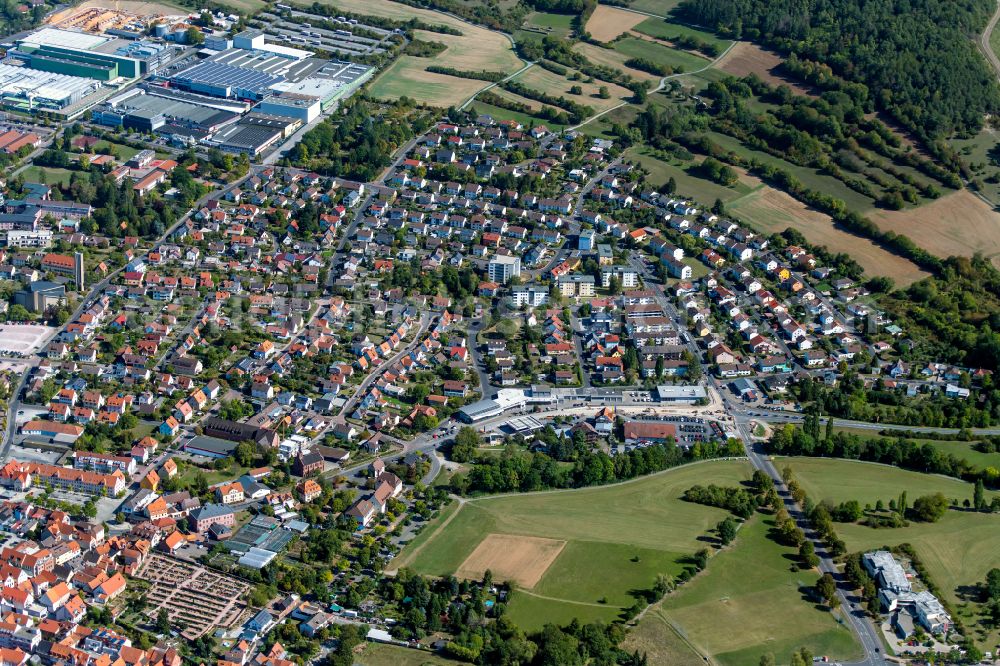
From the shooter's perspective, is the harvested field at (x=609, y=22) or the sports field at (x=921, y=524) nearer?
the sports field at (x=921, y=524)

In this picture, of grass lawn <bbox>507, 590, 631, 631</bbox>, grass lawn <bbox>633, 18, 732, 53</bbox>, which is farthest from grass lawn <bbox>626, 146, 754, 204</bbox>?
grass lawn <bbox>507, 590, 631, 631</bbox>

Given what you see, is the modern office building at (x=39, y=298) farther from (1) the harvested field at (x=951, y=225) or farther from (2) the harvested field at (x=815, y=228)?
(1) the harvested field at (x=951, y=225)

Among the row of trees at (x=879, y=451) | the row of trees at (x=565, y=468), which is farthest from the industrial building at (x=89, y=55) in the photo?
the row of trees at (x=879, y=451)

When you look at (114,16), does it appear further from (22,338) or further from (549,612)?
(549,612)

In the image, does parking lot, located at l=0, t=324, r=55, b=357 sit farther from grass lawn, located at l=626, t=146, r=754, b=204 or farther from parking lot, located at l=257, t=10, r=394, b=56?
parking lot, located at l=257, t=10, r=394, b=56

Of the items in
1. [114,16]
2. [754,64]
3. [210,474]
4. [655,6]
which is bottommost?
[210,474]

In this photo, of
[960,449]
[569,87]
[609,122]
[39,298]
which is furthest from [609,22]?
[960,449]
